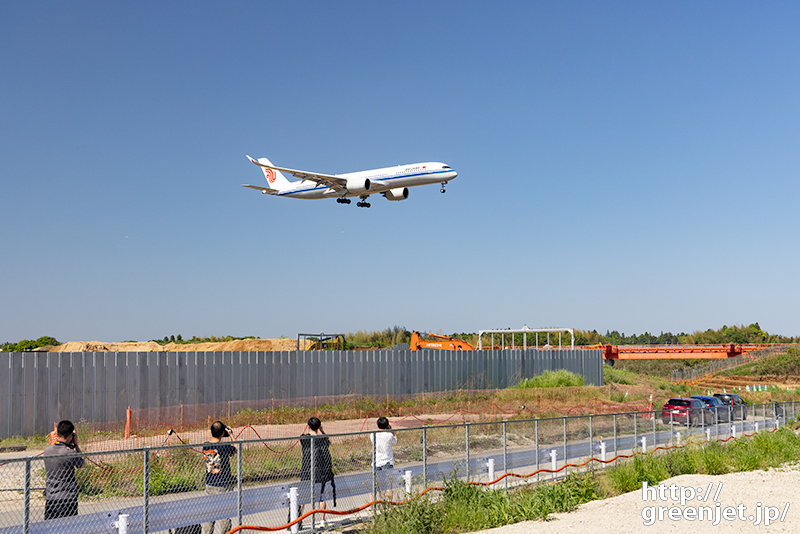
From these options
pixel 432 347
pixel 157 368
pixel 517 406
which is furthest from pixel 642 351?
pixel 157 368

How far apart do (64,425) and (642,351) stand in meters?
69.8

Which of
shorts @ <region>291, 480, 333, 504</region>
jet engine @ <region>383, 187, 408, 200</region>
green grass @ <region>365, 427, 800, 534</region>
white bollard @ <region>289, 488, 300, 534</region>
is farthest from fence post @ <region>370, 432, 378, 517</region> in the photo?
jet engine @ <region>383, 187, 408, 200</region>

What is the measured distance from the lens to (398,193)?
41031mm

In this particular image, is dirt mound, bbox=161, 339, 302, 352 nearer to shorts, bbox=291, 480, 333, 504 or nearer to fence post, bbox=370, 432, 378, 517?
fence post, bbox=370, 432, 378, 517

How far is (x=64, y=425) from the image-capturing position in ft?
30.7

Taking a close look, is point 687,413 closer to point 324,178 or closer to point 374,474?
point 374,474

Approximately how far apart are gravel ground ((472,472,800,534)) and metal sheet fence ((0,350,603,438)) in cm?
2068

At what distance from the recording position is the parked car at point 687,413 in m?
25.0

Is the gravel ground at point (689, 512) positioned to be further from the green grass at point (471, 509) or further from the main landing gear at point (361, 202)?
the main landing gear at point (361, 202)

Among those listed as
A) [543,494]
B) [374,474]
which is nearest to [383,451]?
[374,474]

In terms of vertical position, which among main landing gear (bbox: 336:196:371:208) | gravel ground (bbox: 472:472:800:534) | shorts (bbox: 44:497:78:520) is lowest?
gravel ground (bbox: 472:472:800:534)

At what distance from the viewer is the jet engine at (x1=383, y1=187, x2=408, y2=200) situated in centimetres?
4091

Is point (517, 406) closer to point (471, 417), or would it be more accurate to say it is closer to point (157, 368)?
point (471, 417)

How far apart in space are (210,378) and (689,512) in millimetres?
25792
